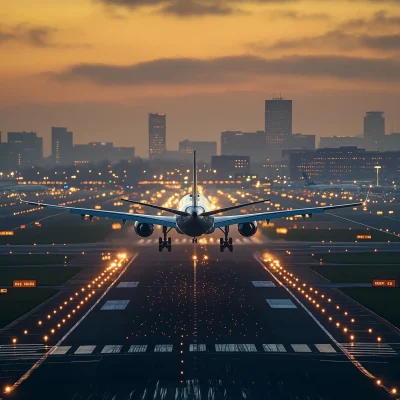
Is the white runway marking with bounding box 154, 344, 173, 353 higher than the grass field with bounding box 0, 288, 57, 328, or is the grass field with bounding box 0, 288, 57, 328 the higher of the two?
the white runway marking with bounding box 154, 344, 173, 353

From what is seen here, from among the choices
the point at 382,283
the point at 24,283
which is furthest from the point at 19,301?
the point at 382,283

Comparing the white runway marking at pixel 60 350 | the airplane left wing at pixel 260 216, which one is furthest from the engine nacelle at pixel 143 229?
the white runway marking at pixel 60 350

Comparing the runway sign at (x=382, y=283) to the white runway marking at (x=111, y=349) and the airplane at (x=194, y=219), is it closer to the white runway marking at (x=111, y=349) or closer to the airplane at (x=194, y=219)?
the airplane at (x=194, y=219)

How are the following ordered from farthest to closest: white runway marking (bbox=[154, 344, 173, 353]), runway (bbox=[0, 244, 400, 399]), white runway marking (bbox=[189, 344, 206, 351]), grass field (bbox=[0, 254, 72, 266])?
grass field (bbox=[0, 254, 72, 266])
white runway marking (bbox=[189, 344, 206, 351])
white runway marking (bbox=[154, 344, 173, 353])
runway (bbox=[0, 244, 400, 399])

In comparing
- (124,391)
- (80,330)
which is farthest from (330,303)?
(124,391)

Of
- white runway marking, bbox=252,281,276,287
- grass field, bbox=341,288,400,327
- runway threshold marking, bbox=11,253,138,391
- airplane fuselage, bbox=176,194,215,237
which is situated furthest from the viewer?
white runway marking, bbox=252,281,276,287

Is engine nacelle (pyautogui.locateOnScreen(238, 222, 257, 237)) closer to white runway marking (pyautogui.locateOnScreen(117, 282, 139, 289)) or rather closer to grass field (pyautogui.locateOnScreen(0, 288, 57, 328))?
white runway marking (pyautogui.locateOnScreen(117, 282, 139, 289))

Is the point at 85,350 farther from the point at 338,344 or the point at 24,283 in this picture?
the point at 24,283

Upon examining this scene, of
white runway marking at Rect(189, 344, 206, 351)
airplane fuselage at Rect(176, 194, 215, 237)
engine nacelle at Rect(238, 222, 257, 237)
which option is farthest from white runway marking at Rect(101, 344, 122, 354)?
engine nacelle at Rect(238, 222, 257, 237)
